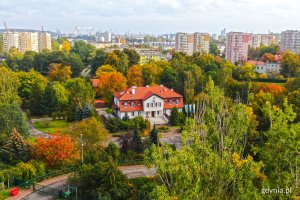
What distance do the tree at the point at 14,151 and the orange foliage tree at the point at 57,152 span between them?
139 cm

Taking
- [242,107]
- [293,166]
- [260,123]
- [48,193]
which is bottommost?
[48,193]

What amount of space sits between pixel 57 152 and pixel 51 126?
1687 cm

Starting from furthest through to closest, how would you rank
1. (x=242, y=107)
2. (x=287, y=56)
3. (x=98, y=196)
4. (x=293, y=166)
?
(x=287, y=56) < (x=98, y=196) < (x=242, y=107) < (x=293, y=166)

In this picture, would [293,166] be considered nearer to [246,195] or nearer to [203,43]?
[246,195]

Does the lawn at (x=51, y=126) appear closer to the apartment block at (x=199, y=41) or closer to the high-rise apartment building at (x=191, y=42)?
the high-rise apartment building at (x=191, y=42)

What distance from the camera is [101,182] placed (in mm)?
23156

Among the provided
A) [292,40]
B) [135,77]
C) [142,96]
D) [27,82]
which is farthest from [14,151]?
[292,40]

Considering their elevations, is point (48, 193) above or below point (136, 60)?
below

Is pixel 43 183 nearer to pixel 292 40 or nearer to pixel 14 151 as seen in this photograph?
pixel 14 151

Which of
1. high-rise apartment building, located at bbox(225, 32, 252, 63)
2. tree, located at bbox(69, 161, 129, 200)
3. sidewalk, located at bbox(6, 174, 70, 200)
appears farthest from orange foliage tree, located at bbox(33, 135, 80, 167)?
high-rise apartment building, located at bbox(225, 32, 252, 63)

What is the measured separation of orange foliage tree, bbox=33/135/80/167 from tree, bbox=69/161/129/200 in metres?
4.10

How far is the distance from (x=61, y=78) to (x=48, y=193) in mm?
41075

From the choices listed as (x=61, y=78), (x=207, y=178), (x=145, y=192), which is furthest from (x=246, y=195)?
(x=61, y=78)

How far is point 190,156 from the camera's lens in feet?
44.8
